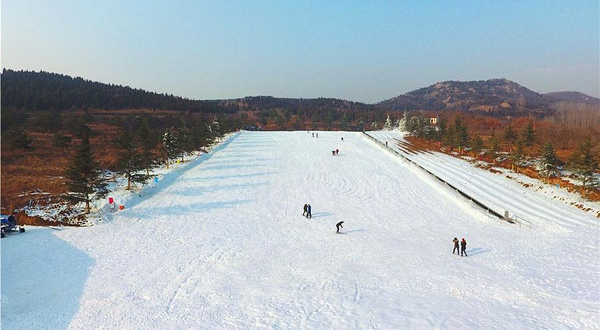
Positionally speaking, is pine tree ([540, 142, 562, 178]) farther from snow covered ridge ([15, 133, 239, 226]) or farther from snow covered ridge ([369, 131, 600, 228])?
snow covered ridge ([15, 133, 239, 226])

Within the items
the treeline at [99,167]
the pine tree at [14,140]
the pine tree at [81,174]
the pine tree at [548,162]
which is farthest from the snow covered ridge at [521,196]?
the pine tree at [14,140]

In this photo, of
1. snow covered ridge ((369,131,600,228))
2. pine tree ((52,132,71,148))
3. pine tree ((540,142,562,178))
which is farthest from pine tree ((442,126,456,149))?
pine tree ((52,132,71,148))

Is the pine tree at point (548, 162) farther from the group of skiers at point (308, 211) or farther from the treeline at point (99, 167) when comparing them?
the treeline at point (99, 167)

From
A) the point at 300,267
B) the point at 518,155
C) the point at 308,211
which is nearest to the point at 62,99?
the point at 308,211

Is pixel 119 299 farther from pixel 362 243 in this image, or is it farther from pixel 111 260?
pixel 362 243

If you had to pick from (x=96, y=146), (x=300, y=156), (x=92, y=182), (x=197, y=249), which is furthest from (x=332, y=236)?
(x=96, y=146)

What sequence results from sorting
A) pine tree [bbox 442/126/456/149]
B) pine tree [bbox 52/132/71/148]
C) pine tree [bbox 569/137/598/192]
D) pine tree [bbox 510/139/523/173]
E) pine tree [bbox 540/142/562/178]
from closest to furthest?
pine tree [bbox 569/137/598/192] → pine tree [bbox 540/142/562/178] → pine tree [bbox 510/139/523/173] → pine tree [bbox 52/132/71/148] → pine tree [bbox 442/126/456/149]

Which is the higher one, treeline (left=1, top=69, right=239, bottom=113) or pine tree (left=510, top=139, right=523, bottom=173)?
treeline (left=1, top=69, right=239, bottom=113)

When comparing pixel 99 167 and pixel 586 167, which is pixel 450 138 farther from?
pixel 99 167
